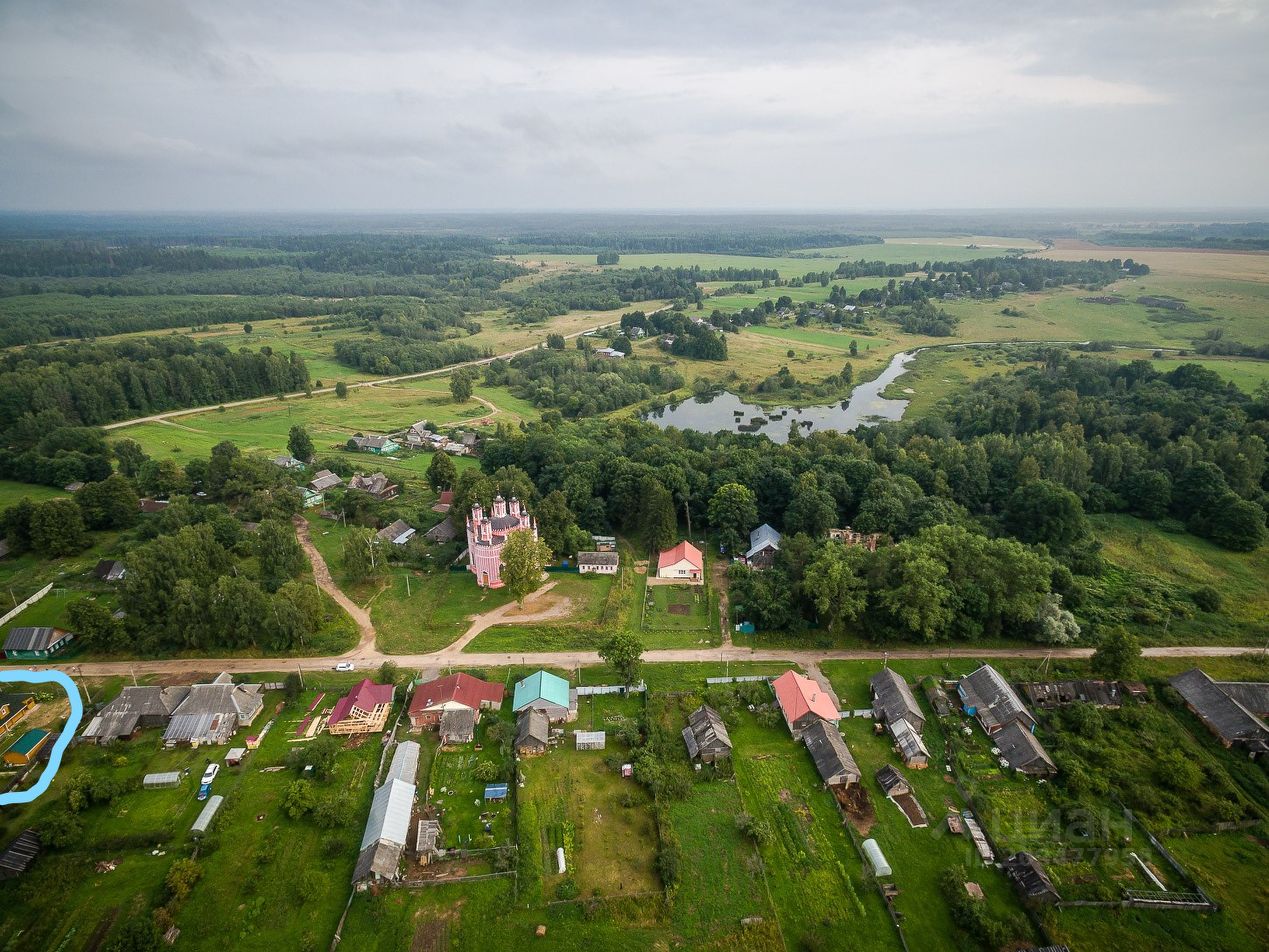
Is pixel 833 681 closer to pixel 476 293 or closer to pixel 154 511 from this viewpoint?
pixel 154 511

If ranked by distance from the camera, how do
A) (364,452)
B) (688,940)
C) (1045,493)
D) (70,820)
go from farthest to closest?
(364,452) < (1045,493) < (70,820) < (688,940)

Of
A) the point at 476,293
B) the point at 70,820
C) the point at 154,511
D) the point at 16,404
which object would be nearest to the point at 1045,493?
the point at 70,820

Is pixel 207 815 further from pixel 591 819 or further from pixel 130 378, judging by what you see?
pixel 130 378

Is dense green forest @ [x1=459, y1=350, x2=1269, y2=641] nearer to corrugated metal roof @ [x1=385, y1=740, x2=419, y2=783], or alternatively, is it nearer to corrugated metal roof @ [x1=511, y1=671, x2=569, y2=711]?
corrugated metal roof @ [x1=511, y1=671, x2=569, y2=711]

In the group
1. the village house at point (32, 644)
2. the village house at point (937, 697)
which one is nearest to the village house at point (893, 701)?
the village house at point (937, 697)

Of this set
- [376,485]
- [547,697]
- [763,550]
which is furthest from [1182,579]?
[376,485]

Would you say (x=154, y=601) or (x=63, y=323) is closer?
(x=154, y=601)

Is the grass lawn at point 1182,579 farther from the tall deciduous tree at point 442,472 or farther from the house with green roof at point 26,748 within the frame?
the house with green roof at point 26,748
